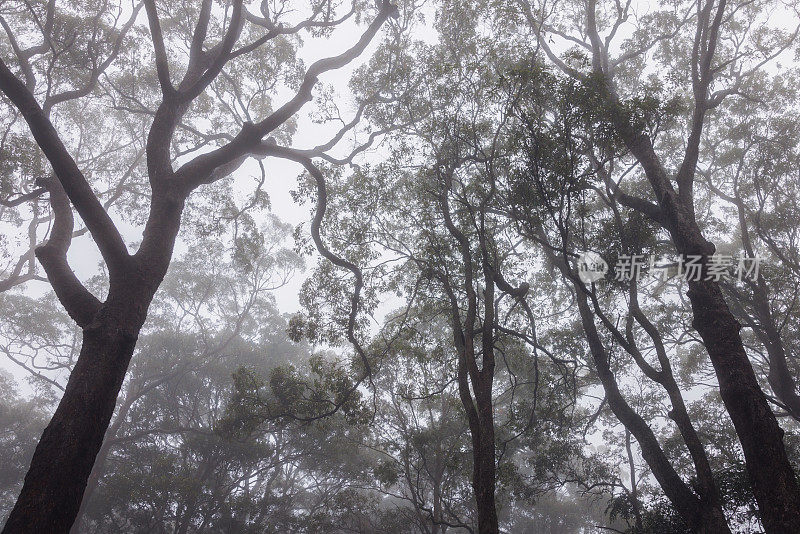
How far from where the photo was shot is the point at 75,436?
3729mm

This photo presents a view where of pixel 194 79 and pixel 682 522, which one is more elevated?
pixel 194 79

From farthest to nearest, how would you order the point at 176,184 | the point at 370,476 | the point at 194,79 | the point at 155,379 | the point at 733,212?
the point at 155,379
the point at 370,476
the point at 733,212
the point at 194,79
the point at 176,184

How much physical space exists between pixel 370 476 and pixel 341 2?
15.4m

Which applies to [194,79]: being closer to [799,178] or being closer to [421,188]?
[421,188]

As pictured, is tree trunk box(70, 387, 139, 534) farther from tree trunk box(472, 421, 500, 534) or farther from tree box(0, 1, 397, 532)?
tree trunk box(472, 421, 500, 534)

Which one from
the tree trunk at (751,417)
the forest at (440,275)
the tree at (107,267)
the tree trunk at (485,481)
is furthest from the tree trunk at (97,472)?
the tree trunk at (751,417)

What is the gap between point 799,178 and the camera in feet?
36.1

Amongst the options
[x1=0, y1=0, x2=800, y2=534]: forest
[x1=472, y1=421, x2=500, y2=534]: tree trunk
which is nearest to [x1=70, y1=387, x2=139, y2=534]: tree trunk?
[x1=0, y1=0, x2=800, y2=534]: forest

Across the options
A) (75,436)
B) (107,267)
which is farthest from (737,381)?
(107,267)

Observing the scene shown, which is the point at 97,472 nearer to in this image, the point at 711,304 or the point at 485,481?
the point at 485,481

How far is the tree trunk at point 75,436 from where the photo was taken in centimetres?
336

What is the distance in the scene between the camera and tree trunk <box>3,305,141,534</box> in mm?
3355

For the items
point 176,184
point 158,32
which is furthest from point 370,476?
point 158,32

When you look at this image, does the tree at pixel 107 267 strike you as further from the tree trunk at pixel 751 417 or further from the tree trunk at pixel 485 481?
the tree trunk at pixel 751 417
